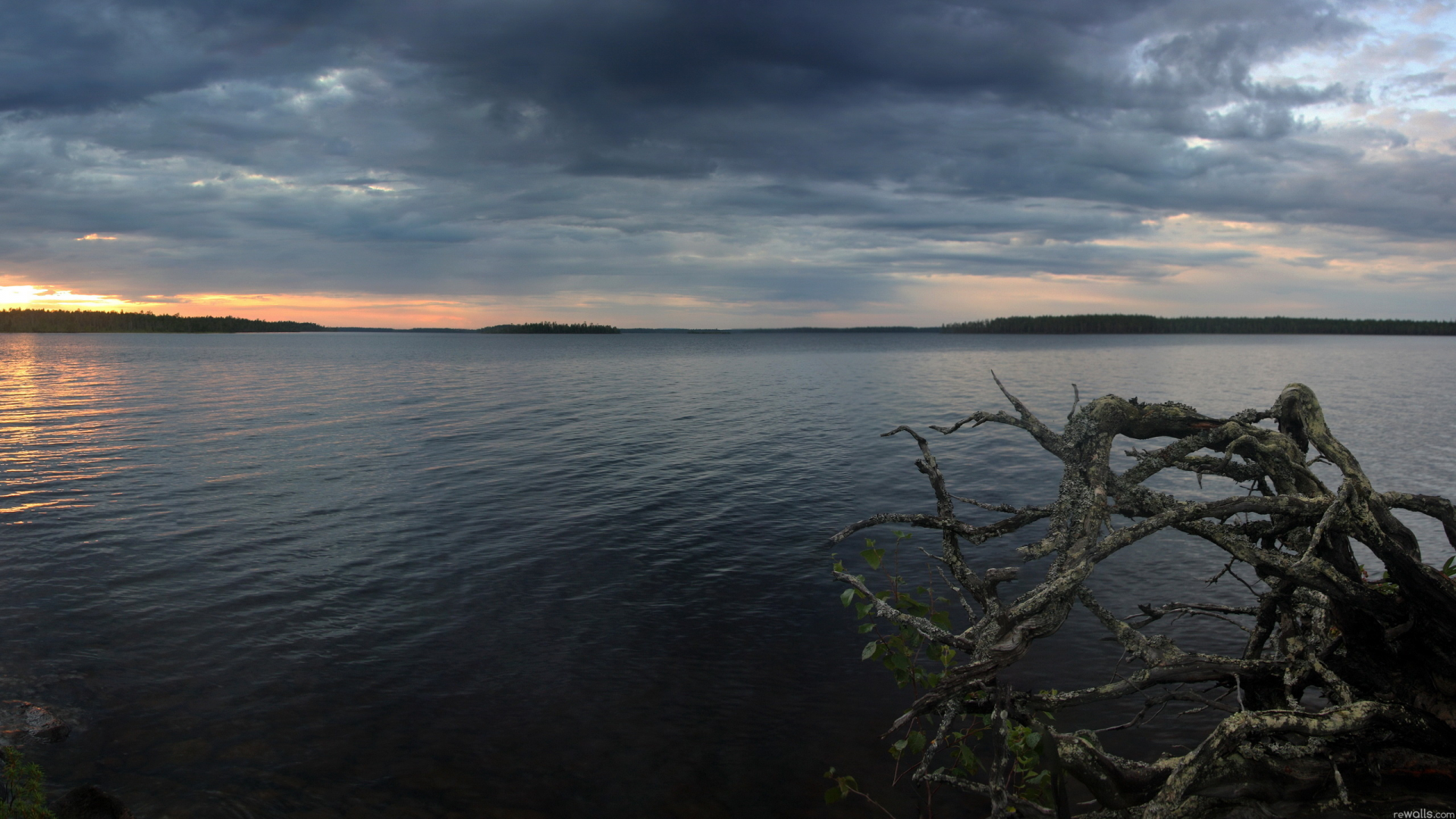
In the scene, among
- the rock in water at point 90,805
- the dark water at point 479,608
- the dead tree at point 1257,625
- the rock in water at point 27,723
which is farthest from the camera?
the rock in water at point 27,723

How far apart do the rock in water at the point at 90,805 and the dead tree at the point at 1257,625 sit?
7.39 metres

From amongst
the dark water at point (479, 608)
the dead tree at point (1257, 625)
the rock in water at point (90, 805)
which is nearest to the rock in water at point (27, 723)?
the dark water at point (479, 608)

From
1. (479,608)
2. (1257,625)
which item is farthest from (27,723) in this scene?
(1257,625)

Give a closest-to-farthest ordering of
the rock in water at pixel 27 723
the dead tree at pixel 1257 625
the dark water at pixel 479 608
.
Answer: the dead tree at pixel 1257 625
the dark water at pixel 479 608
the rock in water at pixel 27 723

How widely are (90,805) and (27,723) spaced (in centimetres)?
321

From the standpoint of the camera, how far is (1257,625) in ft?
20.2

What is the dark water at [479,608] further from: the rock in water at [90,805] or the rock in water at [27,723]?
the rock in water at [90,805]

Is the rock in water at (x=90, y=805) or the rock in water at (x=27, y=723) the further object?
the rock in water at (x=27, y=723)

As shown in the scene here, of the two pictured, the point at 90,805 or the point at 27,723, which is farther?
the point at 27,723

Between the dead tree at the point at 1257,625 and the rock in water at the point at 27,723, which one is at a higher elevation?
the dead tree at the point at 1257,625

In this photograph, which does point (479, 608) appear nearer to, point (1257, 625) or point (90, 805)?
point (90, 805)

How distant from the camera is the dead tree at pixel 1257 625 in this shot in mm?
4316

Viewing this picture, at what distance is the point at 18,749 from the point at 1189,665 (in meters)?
12.0

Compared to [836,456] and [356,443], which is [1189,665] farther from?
[356,443]
